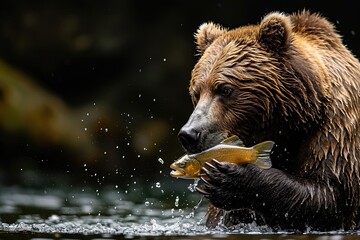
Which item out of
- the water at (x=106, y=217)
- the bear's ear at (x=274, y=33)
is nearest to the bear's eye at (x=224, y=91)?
the bear's ear at (x=274, y=33)

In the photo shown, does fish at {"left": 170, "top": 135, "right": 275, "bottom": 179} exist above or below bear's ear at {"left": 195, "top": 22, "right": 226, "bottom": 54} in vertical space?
below

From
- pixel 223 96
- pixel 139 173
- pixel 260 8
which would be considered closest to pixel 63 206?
pixel 139 173

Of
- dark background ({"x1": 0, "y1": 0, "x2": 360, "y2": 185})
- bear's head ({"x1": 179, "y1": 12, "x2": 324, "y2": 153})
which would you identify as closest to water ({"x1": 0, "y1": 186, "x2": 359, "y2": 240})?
bear's head ({"x1": 179, "y1": 12, "x2": 324, "y2": 153})

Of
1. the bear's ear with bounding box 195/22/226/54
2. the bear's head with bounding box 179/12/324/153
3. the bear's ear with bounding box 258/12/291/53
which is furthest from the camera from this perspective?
the bear's ear with bounding box 195/22/226/54

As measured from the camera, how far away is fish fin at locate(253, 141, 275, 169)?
6379 mm

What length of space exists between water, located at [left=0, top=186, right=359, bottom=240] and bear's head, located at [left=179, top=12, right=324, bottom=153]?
0.82m

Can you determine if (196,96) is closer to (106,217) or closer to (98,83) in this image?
(106,217)

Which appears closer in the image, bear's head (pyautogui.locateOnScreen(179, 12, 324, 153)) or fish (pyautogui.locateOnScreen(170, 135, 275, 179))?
fish (pyautogui.locateOnScreen(170, 135, 275, 179))

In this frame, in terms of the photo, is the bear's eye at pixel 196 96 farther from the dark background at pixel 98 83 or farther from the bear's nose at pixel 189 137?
→ the dark background at pixel 98 83

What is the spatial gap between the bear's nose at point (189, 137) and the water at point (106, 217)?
26.6 inches

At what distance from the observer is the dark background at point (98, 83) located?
14.8m

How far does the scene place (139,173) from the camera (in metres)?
15.8

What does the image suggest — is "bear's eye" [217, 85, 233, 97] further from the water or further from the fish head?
the water

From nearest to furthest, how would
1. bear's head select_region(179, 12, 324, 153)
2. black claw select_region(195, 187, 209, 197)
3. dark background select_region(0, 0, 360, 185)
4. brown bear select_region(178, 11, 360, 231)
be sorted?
black claw select_region(195, 187, 209, 197) < brown bear select_region(178, 11, 360, 231) < bear's head select_region(179, 12, 324, 153) < dark background select_region(0, 0, 360, 185)
